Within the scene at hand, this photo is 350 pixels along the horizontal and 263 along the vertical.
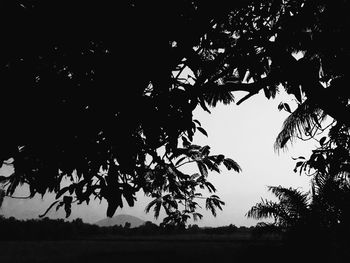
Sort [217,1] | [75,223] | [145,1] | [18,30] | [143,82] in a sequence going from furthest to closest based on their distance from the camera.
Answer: [75,223] → [217,1] → [143,82] → [145,1] → [18,30]

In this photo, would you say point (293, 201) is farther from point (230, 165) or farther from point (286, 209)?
point (230, 165)

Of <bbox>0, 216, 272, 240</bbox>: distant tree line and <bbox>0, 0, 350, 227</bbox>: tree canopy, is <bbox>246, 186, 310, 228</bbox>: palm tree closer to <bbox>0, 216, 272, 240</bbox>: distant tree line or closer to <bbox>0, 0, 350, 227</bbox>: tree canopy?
<bbox>0, 216, 272, 240</bbox>: distant tree line

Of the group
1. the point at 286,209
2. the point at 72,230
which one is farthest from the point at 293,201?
the point at 72,230

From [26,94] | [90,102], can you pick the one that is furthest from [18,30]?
[90,102]

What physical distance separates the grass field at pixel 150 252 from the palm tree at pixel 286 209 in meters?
0.55

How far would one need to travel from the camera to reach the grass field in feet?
16.8

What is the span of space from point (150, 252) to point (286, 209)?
337 centimetres

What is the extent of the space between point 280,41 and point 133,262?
13.5ft

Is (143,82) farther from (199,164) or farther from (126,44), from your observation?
(199,164)

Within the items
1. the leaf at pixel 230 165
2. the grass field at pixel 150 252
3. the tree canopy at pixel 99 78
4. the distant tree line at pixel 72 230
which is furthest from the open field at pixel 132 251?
the tree canopy at pixel 99 78

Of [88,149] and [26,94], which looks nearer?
[26,94]

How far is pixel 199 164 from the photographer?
11.3 feet

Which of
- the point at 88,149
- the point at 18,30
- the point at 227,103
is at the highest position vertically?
the point at 227,103

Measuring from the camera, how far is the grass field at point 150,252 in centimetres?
512
